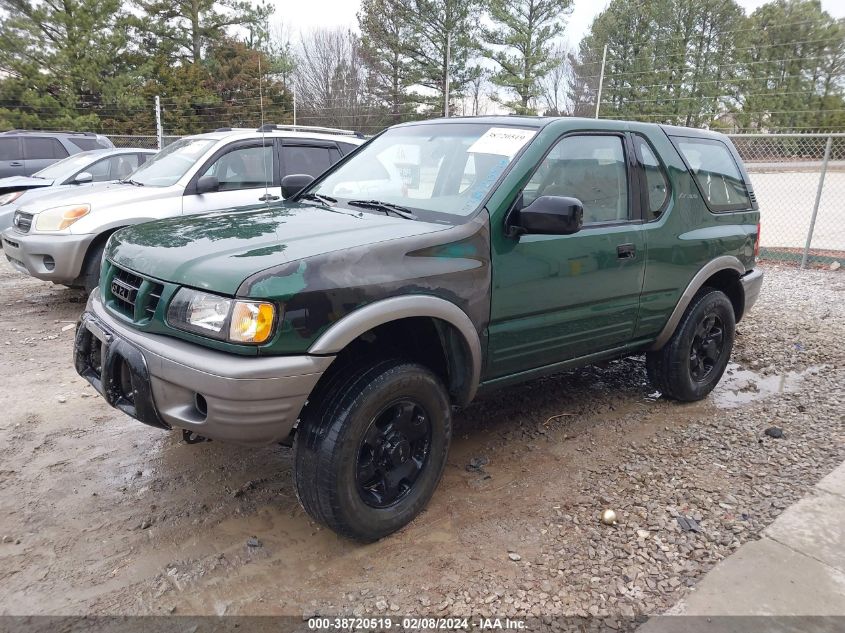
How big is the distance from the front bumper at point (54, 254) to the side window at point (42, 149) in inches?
279

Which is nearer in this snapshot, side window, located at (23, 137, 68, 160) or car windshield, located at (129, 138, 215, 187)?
car windshield, located at (129, 138, 215, 187)

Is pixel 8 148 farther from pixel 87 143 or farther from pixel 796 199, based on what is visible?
pixel 796 199

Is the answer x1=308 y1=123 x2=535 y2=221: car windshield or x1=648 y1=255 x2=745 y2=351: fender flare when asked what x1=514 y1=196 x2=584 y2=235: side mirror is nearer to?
x1=308 y1=123 x2=535 y2=221: car windshield

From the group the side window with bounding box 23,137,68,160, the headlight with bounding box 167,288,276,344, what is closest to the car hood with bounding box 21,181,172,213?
the headlight with bounding box 167,288,276,344

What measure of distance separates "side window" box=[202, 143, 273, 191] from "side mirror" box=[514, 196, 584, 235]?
4.42 metres

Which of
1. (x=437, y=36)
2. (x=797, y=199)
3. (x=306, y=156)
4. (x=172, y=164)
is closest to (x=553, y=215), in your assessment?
(x=306, y=156)

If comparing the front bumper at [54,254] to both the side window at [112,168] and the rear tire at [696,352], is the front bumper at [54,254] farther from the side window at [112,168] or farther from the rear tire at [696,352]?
the rear tire at [696,352]

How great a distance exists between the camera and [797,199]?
1642 cm

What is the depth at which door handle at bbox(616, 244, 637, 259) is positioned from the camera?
3602 millimetres

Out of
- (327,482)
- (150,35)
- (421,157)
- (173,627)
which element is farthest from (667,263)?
(150,35)

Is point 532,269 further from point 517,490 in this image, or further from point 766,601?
point 766,601

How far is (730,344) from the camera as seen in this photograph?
4.64 m

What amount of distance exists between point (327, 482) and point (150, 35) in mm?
31304

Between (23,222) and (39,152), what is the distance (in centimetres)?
698
